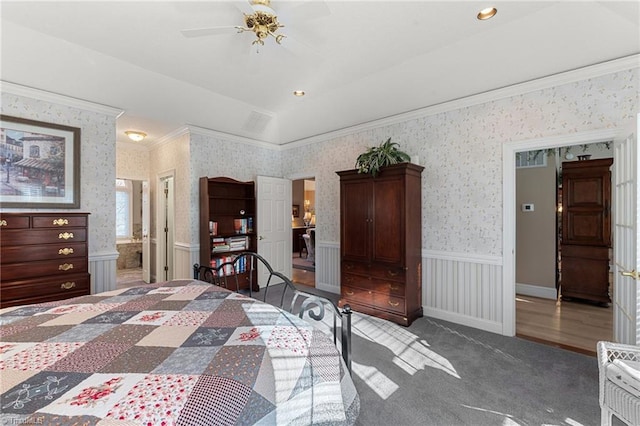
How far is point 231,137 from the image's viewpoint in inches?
192

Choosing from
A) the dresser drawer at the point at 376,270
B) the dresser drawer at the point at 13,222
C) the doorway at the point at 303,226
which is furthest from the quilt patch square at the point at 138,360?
the doorway at the point at 303,226

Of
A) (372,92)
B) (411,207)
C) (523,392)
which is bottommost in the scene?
(523,392)

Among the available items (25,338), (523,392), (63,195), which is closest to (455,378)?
(523,392)

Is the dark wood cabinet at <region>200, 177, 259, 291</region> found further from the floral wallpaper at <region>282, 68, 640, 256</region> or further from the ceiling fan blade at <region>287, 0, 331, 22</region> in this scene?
the ceiling fan blade at <region>287, 0, 331, 22</region>

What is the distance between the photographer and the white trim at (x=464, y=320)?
3.19m

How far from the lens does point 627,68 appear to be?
2539mm

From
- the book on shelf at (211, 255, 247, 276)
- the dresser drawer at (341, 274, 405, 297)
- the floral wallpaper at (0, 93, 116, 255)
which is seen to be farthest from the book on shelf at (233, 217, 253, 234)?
the dresser drawer at (341, 274, 405, 297)

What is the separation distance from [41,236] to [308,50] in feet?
9.85

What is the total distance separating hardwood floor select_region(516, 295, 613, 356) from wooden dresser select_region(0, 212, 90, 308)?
4759 mm

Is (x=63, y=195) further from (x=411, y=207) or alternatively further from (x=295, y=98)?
(x=411, y=207)

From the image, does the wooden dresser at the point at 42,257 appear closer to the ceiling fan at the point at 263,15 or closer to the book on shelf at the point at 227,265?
the book on shelf at the point at 227,265

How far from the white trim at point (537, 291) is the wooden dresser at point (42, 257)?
19.8 ft

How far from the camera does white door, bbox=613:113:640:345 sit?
6.27ft

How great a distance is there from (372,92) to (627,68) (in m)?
2.40
